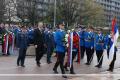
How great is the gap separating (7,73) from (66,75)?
216 centimetres

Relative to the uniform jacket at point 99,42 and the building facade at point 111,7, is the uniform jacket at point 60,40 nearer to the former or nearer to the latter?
the uniform jacket at point 99,42

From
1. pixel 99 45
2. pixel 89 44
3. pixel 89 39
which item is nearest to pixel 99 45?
pixel 99 45

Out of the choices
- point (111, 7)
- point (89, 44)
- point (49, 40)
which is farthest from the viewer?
point (111, 7)

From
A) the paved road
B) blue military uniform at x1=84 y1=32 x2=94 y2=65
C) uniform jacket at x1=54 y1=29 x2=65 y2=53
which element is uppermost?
uniform jacket at x1=54 y1=29 x2=65 y2=53

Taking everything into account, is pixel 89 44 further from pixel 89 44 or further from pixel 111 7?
pixel 111 7

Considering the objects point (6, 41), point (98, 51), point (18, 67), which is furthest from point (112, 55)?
point (6, 41)

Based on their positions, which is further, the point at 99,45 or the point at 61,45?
the point at 99,45

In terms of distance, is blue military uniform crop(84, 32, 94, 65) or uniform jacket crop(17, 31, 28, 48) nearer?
uniform jacket crop(17, 31, 28, 48)

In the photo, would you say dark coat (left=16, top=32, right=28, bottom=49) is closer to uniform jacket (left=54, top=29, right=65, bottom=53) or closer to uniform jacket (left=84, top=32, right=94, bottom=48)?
uniform jacket (left=54, top=29, right=65, bottom=53)

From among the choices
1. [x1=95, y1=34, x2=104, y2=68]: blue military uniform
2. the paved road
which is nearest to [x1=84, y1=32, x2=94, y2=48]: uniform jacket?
[x1=95, y1=34, x2=104, y2=68]: blue military uniform

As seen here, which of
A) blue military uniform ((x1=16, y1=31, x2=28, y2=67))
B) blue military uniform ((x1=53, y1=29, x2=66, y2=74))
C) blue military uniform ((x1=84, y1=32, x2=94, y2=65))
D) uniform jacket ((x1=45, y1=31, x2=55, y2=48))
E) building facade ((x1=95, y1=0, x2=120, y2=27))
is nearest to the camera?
blue military uniform ((x1=53, y1=29, x2=66, y2=74))

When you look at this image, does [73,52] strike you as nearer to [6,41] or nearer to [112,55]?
[112,55]

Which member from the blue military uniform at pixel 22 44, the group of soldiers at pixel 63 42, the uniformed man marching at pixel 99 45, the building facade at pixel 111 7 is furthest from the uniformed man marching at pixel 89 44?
the building facade at pixel 111 7

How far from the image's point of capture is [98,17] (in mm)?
75938
